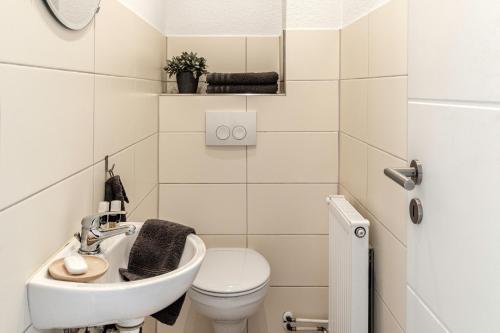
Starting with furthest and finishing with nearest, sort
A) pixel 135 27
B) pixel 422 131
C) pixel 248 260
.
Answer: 1. pixel 248 260
2. pixel 135 27
3. pixel 422 131

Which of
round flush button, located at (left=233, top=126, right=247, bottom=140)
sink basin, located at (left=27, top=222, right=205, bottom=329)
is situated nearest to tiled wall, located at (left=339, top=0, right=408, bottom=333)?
round flush button, located at (left=233, top=126, right=247, bottom=140)

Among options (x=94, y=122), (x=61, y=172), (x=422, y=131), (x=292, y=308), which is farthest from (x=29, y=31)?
(x=292, y=308)

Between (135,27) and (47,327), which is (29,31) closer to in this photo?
(47,327)

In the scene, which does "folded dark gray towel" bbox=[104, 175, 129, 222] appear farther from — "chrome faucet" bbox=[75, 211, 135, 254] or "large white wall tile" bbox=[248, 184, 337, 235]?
"large white wall tile" bbox=[248, 184, 337, 235]

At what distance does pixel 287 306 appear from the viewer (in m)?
2.39

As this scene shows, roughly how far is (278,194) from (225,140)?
1.30 feet

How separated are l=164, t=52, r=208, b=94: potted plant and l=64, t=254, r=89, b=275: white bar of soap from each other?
1.53 meters

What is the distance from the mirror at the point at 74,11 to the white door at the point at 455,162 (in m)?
0.82

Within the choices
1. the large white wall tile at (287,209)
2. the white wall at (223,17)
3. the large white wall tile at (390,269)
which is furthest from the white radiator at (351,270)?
the white wall at (223,17)

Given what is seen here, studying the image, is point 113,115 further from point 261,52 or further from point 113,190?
point 261,52

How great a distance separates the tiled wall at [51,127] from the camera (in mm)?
806

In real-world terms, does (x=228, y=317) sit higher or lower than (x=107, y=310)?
lower

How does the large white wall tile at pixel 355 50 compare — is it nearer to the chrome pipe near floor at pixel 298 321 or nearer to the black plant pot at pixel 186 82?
the black plant pot at pixel 186 82

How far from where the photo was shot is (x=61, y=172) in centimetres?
104
